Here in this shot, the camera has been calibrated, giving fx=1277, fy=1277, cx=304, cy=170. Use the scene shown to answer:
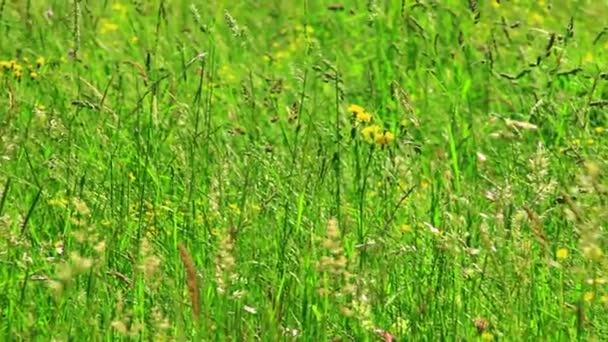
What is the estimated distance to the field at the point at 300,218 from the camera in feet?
7.10

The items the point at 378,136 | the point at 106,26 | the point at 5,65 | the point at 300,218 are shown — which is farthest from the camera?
the point at 106,26

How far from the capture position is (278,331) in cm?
205

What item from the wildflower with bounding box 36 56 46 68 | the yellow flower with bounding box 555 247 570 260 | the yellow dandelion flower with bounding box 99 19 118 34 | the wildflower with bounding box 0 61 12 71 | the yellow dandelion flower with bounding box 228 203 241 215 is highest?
the wildflower with bounding box 0 61 12 71

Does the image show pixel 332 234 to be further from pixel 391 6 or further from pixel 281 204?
pixel 391 6

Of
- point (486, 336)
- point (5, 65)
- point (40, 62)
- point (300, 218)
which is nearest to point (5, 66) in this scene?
point (5, 65)

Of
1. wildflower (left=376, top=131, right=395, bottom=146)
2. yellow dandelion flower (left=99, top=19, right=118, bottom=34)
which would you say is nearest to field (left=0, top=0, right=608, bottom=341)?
wildflower (left=376, top=131, right=395, bottom=146)

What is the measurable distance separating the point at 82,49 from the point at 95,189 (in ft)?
6.90

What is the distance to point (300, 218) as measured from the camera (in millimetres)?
2492

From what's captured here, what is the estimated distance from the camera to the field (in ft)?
7.10

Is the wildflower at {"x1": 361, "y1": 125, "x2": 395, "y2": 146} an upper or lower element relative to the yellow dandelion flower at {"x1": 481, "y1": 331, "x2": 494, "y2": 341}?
upper

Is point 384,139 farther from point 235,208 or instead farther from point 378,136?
point 235,208

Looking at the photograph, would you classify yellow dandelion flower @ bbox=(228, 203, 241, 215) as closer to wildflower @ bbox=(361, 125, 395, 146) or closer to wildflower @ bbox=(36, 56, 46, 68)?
wildflower @ bbox=(361, 125, 395, 146)

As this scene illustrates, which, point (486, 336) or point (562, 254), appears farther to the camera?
point (562, 254)

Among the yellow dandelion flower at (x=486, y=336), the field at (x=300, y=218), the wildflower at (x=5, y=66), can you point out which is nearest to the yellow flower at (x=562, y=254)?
the field at (x=300, y=218)
